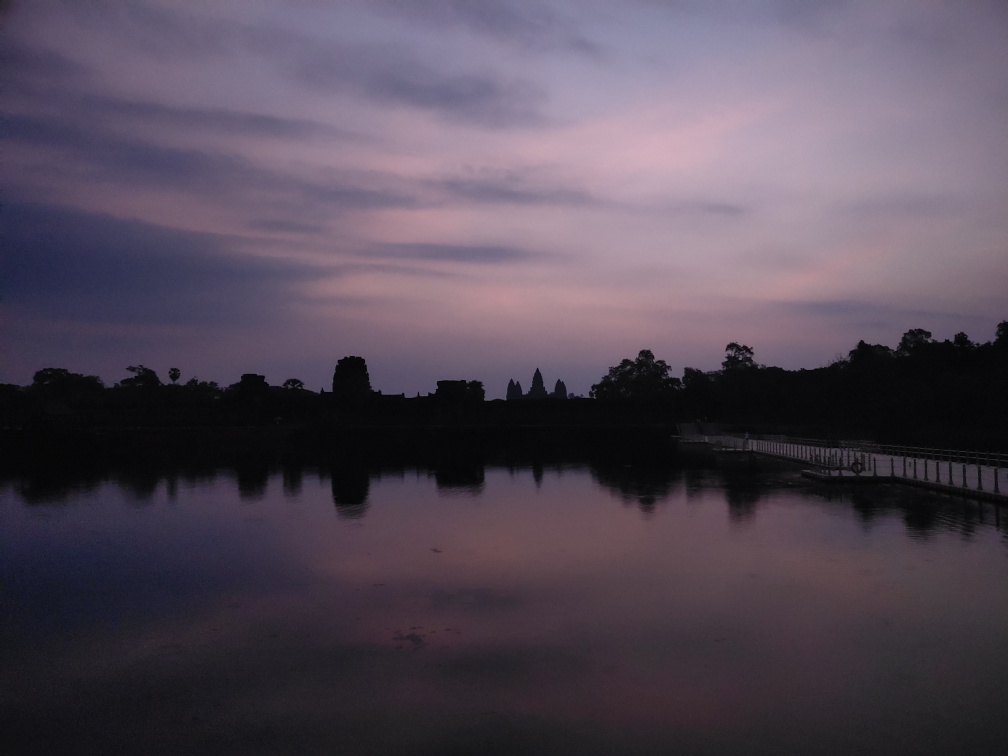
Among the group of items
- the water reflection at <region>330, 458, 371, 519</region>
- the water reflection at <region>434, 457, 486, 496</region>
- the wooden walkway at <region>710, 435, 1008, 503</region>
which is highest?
the wooden walkway at <region>710, 435, 1008, 503</region>

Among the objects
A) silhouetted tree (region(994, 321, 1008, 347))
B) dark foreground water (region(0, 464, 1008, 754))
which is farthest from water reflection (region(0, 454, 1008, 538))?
silhouetted tree (region(994, 321, 1008, 347))

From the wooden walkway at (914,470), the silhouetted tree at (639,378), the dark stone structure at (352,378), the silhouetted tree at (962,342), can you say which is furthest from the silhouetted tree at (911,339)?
the dark stone structure at (352,378)

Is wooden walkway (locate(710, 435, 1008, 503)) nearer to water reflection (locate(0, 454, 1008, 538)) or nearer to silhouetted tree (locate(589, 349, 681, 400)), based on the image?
water reflection (locate(0, 454, 1008, 538))

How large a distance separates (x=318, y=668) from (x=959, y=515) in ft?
59.4

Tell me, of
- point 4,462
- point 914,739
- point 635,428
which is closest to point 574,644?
point 914,739

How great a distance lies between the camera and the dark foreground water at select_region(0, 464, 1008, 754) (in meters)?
Result: 8.24

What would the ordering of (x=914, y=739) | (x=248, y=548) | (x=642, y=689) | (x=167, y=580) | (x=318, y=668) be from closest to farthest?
(x=914, y=739) < (x=642, y=689) < (x=318, y=668) < (x=167, y=580) < (x=248, y=548)

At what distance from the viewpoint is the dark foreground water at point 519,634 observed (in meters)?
8.24

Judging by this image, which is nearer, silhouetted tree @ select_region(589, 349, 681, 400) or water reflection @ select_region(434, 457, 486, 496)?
water reflection @ select_region(434, 457, 486, 496)

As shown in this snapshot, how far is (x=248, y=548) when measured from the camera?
1919 centimetres

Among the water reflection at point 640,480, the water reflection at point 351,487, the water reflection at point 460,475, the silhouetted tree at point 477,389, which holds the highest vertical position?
the silhouetted tree at point 477,389

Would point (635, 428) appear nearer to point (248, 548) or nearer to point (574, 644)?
point (248, 548)

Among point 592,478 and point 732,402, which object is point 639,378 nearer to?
point 732,402

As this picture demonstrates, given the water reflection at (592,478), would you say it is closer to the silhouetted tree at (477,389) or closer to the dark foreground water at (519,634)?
the dark foreground water at (519,634)
